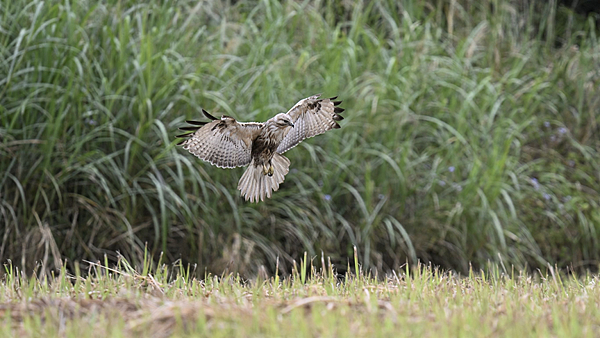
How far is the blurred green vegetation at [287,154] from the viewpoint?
17.4ft

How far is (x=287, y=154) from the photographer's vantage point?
601 centimetres

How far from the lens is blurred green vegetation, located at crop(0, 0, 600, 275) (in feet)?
17.4

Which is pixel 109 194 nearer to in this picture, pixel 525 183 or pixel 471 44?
pixel 525 183

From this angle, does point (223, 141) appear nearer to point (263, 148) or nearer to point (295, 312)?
point (263, 148)

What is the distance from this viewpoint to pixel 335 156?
19.6 feet

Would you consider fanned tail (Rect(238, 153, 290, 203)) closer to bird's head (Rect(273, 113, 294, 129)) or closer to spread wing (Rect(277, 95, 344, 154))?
spread wing (Rect(277, 95, 344, 154))

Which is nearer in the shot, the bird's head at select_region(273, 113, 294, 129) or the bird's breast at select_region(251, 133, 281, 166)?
the bird's head at select_region(273, 113, 294, 129)

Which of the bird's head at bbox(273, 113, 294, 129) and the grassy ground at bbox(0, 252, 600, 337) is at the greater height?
the bird's head at bbox(273, 113, 294, 129)

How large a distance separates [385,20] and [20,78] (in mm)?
4111

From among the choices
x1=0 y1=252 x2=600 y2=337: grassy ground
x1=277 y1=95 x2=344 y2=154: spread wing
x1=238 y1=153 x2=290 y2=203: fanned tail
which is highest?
x1=277 y1=95 x2=344 y2=154: spread wing

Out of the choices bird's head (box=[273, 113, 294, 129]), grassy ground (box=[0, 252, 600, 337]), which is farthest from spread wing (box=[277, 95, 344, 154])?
grassy ground (box=[0, 252, 600, 337])

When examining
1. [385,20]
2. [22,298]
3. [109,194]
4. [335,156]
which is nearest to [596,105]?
[385,20]

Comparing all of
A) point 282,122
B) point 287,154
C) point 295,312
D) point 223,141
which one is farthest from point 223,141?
point 287,154

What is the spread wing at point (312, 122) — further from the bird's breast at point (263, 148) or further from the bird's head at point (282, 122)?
Result: the bird's head at point (282, 122)
